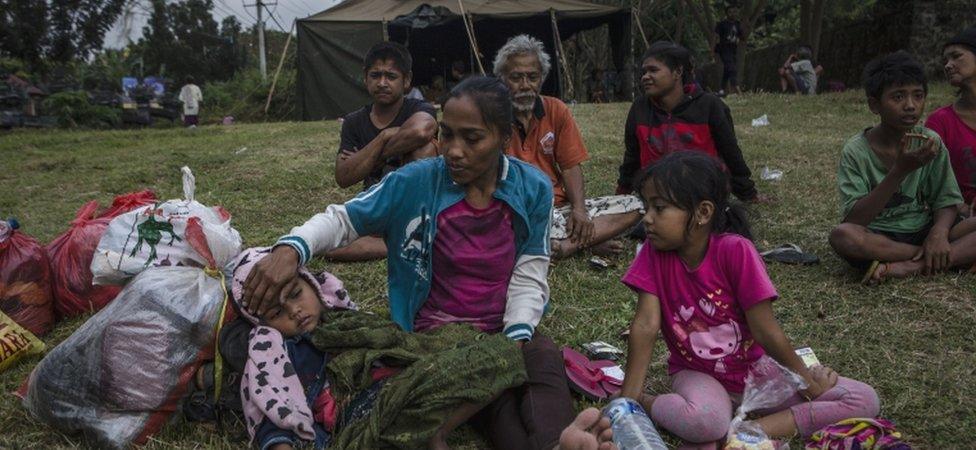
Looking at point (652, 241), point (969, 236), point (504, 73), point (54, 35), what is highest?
point (54, 35)

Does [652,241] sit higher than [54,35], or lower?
lower

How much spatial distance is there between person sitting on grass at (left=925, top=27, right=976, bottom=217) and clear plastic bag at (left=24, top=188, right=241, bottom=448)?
367 cm

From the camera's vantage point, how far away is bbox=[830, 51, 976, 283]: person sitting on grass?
11.6 ft

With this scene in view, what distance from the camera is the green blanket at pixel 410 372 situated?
214 cm

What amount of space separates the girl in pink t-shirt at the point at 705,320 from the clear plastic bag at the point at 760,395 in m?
0.03

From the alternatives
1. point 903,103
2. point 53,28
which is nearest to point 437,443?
point 903,103

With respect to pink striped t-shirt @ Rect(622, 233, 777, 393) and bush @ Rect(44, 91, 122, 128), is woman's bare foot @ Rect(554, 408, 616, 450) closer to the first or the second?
pink striped t-shirt @ Rect(622, 233, 777, 393)

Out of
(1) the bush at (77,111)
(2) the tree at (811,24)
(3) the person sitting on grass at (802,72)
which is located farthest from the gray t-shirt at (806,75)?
(1) the bush at (77,111)

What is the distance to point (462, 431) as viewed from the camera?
2.49m

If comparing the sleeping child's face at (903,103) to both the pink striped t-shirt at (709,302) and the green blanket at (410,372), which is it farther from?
the green blanket at (410,372)

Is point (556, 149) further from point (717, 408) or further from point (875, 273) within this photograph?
point (717, 408)

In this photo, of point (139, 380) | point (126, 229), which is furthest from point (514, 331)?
point (126, 229)

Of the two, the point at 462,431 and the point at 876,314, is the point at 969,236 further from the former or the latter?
the point at 462,431

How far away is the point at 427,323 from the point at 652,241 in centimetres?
83
